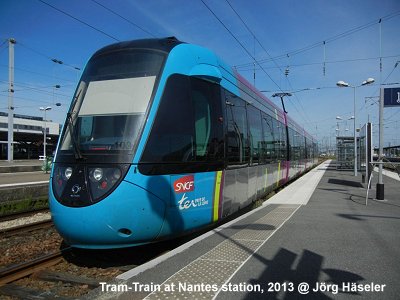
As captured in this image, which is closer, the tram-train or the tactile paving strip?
the tactile paving strip

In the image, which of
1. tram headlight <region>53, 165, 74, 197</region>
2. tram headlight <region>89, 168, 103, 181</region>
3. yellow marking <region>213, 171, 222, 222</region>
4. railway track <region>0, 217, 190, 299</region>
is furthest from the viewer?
yellow marking <region>213, 171, 222, 222</region>

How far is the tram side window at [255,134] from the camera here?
9.83m

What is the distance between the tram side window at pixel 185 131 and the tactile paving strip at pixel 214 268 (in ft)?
4.27

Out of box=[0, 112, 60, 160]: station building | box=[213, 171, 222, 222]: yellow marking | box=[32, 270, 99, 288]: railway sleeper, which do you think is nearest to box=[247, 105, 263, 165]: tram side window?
box=[213, 171, 222, 222]: yellow marking

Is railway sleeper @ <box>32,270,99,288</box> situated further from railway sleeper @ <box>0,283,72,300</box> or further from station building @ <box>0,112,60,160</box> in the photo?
station building @ <box>0,112,60,160</box>

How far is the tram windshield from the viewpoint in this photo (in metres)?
5.55

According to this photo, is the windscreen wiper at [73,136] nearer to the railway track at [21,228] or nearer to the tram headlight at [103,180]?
the tram headlight at [103,180]

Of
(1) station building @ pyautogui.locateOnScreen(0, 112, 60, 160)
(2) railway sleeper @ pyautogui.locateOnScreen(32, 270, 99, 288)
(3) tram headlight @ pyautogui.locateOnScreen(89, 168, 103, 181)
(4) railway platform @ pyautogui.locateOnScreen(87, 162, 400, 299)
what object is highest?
(1) station building @ pyautogui.locateOnScreen(0, 112, 60, 160)

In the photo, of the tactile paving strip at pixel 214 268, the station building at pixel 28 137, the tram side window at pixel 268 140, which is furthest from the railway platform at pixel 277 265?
the station building at pixel 28 137

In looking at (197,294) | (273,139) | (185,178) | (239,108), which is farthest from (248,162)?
(197,294)

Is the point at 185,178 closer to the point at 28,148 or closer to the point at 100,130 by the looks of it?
the point at 100,130

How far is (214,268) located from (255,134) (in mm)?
5894

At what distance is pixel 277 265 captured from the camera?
5055mm

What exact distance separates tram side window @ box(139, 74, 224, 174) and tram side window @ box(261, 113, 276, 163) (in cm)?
465
